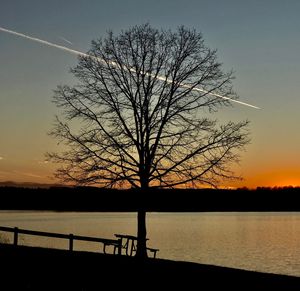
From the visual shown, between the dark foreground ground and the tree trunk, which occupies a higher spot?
the tree trunk

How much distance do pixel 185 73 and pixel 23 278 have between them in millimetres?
15070

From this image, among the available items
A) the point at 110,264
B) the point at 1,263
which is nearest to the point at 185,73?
the point at 110,264

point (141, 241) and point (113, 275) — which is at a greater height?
point (141, 241)

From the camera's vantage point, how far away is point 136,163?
27750 millimetres

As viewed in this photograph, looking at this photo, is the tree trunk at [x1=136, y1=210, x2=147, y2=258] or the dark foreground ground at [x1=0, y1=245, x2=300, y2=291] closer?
the dark foreground ground at [x1=0, y1=245, x2=300, y2=291]

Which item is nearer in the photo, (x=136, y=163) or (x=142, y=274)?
(x=142, y=274)

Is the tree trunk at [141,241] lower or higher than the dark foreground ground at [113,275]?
higher

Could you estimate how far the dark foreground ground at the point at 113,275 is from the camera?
17.5 meters

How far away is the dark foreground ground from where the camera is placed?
1745 centimetres

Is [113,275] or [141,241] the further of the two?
[141,241]

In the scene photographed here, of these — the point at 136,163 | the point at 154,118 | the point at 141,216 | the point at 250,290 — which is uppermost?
the point at 154,118

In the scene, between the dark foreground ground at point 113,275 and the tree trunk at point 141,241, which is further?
the tree trunk at point 141,241

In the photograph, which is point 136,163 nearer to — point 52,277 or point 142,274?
point 142,274

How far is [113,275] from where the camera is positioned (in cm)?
2000
